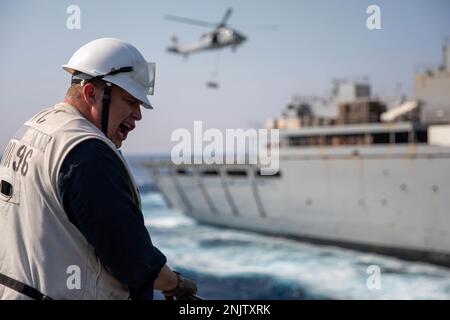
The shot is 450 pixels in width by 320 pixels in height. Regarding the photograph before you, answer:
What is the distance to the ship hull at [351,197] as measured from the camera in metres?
16.0

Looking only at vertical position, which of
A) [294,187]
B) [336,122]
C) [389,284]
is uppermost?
[336,122]

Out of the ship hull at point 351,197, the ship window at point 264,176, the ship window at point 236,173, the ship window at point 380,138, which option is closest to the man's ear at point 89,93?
the ship hull at point 351,197

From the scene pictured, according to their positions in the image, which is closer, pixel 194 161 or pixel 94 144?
pixel 94 144

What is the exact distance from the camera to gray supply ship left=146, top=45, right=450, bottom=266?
53.3 ft

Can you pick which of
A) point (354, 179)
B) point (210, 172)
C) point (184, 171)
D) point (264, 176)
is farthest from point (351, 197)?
point (184, 171)

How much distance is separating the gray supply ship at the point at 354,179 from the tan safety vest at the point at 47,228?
626 inches

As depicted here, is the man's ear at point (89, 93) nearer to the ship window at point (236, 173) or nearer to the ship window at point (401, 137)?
the ship window at point (401, 137)

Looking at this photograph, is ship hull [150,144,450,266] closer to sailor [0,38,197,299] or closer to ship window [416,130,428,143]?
ship window [416,130,428,143]

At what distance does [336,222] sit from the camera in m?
18.6

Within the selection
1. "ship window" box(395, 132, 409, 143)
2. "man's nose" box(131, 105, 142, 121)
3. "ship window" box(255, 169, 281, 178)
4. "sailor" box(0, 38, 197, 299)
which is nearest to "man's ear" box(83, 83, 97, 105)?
"sailor" box(0, 38, 197, 299)

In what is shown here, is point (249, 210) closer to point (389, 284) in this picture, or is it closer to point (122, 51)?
point (389, 284)

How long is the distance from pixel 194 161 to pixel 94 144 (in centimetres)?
2179

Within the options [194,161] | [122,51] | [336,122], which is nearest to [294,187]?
[336,122]

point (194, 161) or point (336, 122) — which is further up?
point (336, 122)
